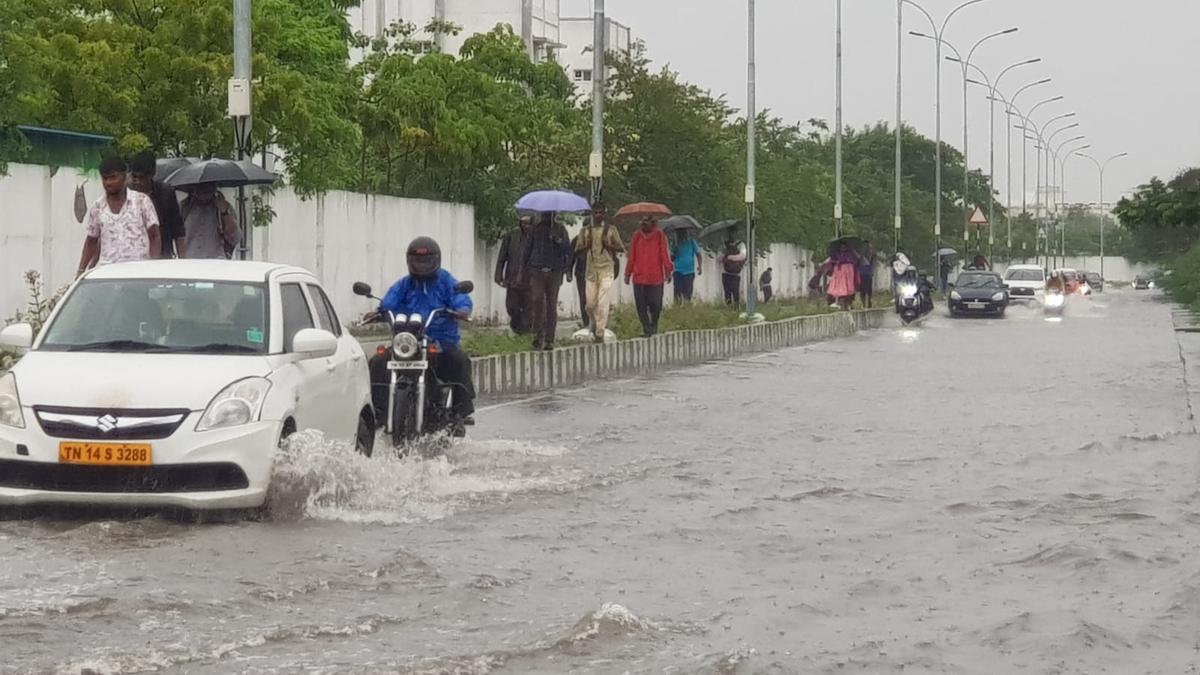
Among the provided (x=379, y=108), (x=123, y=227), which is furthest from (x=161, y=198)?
(x=379, y=108)

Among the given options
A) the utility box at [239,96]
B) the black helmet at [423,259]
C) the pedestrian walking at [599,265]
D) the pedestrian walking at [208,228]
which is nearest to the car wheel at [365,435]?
the black helmet at [423,259]

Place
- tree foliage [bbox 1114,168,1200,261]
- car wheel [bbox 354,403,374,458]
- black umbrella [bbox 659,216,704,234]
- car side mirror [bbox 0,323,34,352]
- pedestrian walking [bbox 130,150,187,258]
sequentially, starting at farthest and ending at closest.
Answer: tree foliage [bbox 1114,168,1200,261], black umbrella [bbox 659,216,704,234], pedestrian walking [bbox 130,150,187,258], car wheel [bbox 354,403,374,458], car side mirror [bbox 0,323,34,352]

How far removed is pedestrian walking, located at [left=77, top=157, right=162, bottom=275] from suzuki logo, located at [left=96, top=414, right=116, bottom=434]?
17.1 ft

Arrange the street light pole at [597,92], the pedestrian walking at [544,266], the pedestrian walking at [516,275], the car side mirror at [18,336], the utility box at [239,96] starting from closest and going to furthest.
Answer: the car side mirror at [18,336], the utility box at [239,96], the pedestrian walking at [544,266], the pedestrian walking at [516,275], the street light pole at [597,92]

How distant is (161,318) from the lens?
11812mm

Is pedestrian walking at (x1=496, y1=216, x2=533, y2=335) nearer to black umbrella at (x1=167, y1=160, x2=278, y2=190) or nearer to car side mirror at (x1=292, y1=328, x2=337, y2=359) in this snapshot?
black umbrella at (x1=167, y1=160, x2=278, y2=190)

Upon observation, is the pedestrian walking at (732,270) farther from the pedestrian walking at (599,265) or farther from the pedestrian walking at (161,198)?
the pedestrian walking at (161,198)

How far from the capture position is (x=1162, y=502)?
1320cm

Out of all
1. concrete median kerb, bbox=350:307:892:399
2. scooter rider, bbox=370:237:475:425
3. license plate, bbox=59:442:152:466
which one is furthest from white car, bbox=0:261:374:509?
concrete median kerb, bbox=350:307:892:399

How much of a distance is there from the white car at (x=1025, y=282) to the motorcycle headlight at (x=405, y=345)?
60487 millimetres

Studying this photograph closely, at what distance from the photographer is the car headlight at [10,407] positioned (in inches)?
428

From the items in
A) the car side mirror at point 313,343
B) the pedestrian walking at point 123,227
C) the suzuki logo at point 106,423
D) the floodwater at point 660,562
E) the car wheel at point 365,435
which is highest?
the pedestrian walking at point 123,227

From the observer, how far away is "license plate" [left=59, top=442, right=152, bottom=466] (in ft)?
35.2

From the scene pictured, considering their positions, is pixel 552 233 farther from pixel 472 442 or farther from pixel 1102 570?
pixel 1102 570
